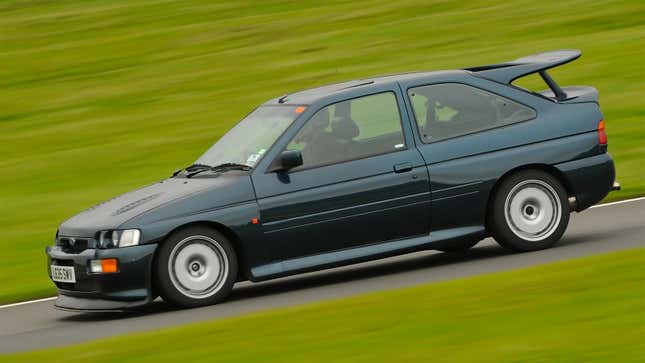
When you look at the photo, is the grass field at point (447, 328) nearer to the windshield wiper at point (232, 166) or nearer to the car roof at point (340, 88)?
the windshield wiper at point (232, 166)

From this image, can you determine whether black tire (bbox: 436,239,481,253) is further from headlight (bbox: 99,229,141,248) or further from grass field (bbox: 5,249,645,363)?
headlight (bbox: 99,229,141,248)

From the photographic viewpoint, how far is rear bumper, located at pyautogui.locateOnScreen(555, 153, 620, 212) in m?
10.9

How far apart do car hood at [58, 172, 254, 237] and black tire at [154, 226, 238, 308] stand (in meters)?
0.27

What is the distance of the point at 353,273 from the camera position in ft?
36.4

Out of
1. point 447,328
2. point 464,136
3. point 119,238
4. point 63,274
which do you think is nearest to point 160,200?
point 119,238

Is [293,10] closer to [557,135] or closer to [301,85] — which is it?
[301,85]

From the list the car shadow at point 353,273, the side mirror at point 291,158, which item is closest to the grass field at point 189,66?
the car shadow at point 353,273

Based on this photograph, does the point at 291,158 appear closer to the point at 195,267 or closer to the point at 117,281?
the point at 195,267

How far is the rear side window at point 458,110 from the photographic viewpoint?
35.0 feet

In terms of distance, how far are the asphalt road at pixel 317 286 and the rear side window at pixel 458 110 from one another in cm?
112

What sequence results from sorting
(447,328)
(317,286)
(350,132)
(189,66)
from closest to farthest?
(447,328), (350,132), (317,286), (189,66)

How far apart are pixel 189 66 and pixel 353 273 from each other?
12.9 meters

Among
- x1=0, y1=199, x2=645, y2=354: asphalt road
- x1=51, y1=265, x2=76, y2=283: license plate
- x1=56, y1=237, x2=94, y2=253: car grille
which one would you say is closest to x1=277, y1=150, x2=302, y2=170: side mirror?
x1=0, y1=199, x2=645, y2=354: asphalt road

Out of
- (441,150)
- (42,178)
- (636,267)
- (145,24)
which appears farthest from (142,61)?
(636,267)
